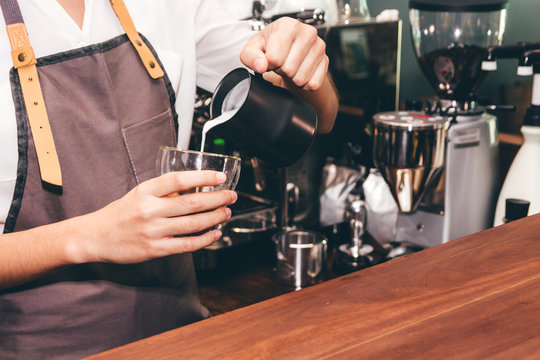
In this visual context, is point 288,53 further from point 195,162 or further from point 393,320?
point 393,320

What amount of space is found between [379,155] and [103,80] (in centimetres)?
90

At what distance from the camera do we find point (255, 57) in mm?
972

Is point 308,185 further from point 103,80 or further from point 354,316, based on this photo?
point 354,316

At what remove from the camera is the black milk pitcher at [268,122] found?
953 mm

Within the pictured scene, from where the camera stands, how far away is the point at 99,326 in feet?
3.73

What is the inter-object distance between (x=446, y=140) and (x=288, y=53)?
867mm

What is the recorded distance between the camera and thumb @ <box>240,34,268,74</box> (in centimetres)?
97

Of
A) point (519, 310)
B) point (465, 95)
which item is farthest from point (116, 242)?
point (465, 95)

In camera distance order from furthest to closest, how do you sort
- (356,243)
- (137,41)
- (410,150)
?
(356,243) < (410,150) < (137,41)

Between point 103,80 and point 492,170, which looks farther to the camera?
point 492,170

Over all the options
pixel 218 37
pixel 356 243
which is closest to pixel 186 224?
pixel 218 37

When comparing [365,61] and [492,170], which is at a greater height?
[365,61]

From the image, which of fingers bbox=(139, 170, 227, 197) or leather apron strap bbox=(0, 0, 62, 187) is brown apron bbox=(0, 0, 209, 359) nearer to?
leather apron strap bbox=(0, 0, 62, 187)

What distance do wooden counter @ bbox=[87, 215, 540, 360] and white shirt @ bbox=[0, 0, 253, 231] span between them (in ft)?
1.86
